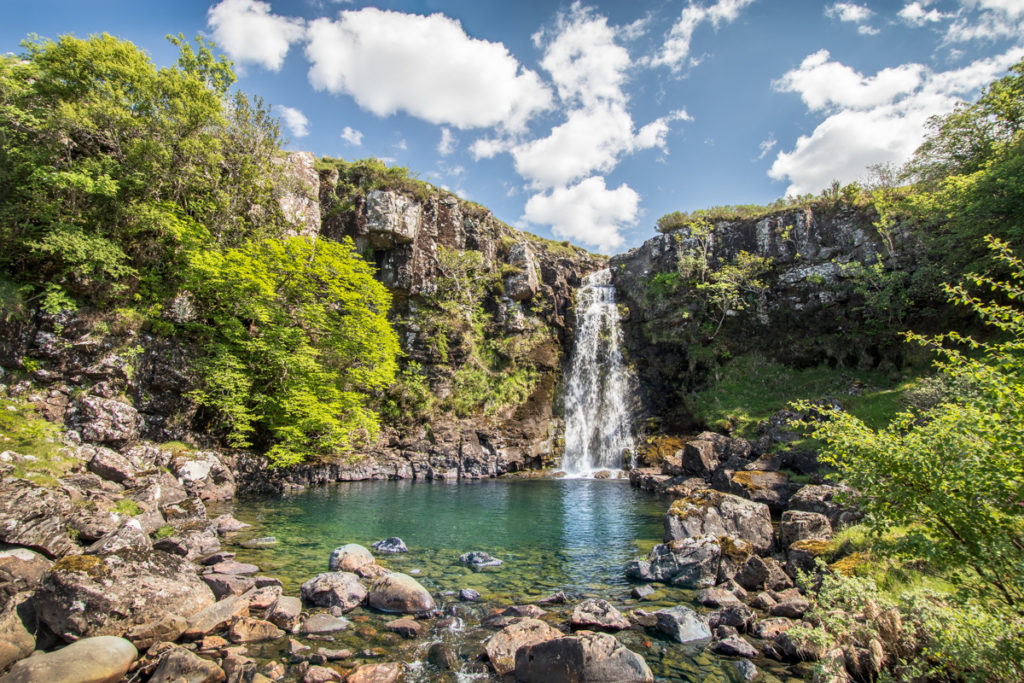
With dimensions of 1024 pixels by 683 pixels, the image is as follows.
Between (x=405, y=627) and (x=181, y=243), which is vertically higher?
(x=181, y=243)

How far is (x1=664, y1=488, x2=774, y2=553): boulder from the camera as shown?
38.5 feet

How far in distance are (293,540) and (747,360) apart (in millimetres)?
34802

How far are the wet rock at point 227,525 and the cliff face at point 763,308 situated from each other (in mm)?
29260

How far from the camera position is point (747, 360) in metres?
35.4

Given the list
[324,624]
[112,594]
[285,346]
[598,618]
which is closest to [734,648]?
[598,618]

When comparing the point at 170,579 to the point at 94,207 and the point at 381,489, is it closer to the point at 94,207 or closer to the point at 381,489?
the point at 381,489

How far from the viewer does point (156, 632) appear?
6.30 m

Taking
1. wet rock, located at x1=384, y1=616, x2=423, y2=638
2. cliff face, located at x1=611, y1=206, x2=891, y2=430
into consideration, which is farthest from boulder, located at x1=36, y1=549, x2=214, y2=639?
cliff face, located at x1=611, y1=206, x2=891, y2=430

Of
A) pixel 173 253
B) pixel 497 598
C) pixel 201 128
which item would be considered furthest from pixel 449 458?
pixel 201 128

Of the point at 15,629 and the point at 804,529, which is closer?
the point at 15,629

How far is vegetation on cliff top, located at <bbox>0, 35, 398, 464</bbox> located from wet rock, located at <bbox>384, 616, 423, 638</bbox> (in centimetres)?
1414

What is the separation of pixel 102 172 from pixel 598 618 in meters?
26.0

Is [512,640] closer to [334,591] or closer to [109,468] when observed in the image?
[334,591]

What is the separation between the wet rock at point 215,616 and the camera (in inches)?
256
